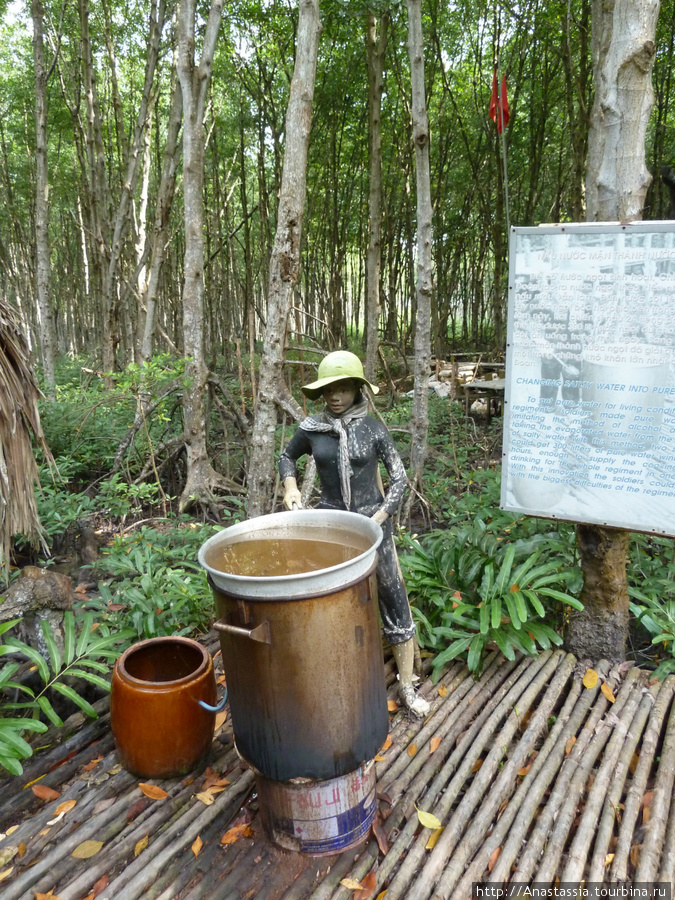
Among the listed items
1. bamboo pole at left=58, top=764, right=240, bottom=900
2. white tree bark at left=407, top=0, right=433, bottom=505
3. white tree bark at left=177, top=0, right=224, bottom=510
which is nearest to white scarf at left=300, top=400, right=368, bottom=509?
bamboo pole at left=58, top=764, right=240, bottom=900

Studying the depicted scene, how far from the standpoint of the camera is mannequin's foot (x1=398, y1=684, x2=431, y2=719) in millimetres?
2682

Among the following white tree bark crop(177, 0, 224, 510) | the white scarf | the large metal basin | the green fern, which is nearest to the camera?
the large metal basin

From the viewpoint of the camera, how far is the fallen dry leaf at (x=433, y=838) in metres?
2.02

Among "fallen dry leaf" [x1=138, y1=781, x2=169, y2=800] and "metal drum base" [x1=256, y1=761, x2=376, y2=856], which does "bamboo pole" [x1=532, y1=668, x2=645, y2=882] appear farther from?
"fallen dry leaf" [x1=138, y1=781, x2=169, y2=800]

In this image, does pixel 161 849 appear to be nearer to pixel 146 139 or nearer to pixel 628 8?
pixel 628 8

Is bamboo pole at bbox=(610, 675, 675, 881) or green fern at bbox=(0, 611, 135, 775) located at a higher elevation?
green fern at bbox=(0, 611, 135, 775)

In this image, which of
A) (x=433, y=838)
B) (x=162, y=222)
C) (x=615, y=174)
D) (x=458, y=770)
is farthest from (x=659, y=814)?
(x=162, y=222)

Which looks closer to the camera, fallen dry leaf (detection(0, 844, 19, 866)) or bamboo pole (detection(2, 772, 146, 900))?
bamboo pole (detection(2, 772, 146, 900))

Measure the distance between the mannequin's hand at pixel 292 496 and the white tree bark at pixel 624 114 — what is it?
6.43ft

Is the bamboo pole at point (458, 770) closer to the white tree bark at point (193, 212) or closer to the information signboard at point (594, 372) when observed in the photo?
the information signboard at point (594, 372)

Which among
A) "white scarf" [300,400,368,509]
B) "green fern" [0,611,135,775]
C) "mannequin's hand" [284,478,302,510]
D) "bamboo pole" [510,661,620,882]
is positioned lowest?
"bamboo pole" [510,661,620,882]

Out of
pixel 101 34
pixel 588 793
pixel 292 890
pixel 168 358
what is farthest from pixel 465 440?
pixel 101 34

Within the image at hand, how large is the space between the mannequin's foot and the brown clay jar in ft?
3.04

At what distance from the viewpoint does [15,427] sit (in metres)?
2.51
